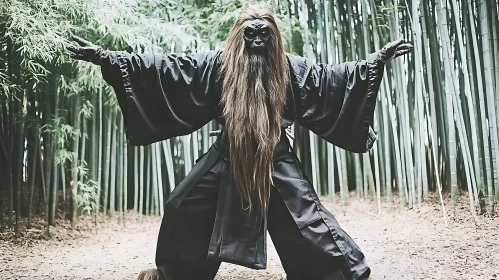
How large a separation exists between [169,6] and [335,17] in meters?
1.64

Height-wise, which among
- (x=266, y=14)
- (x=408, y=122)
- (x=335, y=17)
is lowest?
(x=408, y=122)

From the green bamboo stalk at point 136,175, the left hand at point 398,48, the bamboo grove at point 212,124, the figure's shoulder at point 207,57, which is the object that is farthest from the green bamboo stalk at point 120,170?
the left hand at point 398,48

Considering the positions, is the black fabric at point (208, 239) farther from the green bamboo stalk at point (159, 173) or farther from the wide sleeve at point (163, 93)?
the green bamboo stalk at point (159, 173)

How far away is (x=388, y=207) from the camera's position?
173 inches

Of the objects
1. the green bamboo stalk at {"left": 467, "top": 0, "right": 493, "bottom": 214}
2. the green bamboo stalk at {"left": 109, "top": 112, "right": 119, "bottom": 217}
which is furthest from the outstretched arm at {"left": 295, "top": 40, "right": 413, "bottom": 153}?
the green bamboo stalk at {"left": 109, "top": 112, "right": 119, "bottom": 217}

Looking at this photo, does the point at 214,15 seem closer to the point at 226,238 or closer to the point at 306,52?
the point at 306,52

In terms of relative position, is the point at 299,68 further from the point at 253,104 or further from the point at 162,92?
the point at 162,92

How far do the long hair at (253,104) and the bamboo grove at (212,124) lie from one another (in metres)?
1.73

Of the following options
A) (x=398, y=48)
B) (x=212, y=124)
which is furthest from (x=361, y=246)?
(x=212, y=124)

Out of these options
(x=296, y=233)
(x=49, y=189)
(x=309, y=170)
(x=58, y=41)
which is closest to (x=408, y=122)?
(x=309, y=170)

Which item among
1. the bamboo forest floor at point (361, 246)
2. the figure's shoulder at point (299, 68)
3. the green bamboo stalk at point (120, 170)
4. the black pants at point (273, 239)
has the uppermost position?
the figure's shoulder at point (299, 68)

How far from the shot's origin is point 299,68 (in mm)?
2539

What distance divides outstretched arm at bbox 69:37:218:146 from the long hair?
116mm

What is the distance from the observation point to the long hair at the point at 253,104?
2354mm
